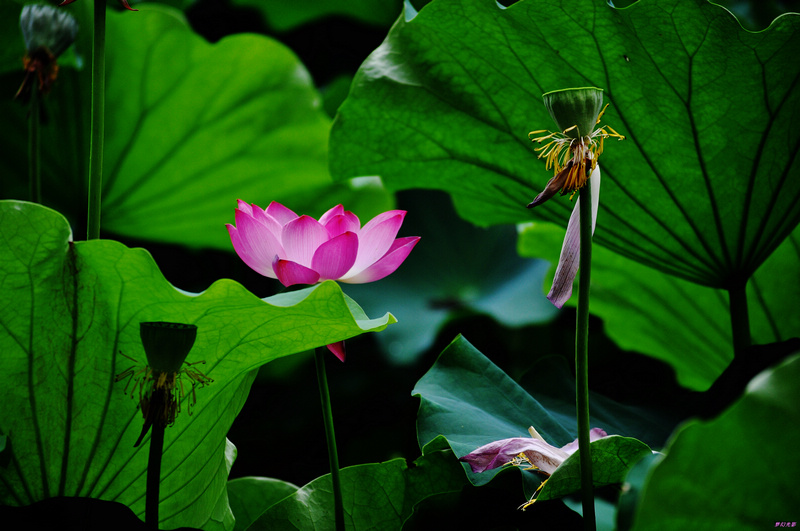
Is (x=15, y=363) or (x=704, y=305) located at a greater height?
(x=15, y=363)

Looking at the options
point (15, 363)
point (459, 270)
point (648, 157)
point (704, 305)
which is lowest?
point (459, 270)

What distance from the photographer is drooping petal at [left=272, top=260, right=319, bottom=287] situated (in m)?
0.44

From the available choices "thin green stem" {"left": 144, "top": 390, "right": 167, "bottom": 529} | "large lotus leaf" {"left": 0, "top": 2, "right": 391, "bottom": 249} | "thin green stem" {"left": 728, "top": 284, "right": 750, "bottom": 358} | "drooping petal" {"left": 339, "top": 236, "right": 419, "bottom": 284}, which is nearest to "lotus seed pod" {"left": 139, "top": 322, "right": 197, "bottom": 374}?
"thin green stem" {"left": 144, "top": 390, "right": 167, "bottom": 529}

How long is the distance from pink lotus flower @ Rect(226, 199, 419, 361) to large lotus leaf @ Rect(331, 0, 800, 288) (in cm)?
22

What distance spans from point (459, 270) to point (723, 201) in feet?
2.90

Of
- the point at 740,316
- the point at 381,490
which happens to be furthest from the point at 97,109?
Result: the point at 740,316

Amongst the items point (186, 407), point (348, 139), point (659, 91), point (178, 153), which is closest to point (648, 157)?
point (659, 91)

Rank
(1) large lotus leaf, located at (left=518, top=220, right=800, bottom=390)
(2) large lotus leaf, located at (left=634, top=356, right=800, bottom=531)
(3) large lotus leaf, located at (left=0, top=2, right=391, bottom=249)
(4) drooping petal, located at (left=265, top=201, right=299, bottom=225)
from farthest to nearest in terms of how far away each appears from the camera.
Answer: (3) large lotus leaf, located at (left=0, top=2, right=391, bottom=249)
(1) large lotus leaf, located at (left=518, top=220, right=800, bottom=390)
(4) drooping petal, located at (left=265, top=201, right=299, bottom=225)
(2) large lotus leaf, located at (left=634, top=356, right=800, bottom=531)

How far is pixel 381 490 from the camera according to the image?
55cm

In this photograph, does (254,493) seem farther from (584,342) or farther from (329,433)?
(584,342)

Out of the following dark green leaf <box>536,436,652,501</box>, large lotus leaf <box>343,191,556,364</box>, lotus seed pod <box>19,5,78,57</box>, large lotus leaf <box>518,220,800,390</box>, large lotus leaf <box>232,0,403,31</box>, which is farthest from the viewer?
large lotus leaf <box>232,0,403,31</box>

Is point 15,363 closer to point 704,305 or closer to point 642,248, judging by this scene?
point 642,248

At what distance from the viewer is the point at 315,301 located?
1.33 ft

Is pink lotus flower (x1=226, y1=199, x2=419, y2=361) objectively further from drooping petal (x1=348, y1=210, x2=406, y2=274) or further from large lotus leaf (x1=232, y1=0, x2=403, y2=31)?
large lotus leaf (x1=232, y1=0, x2=403, y2=31)
